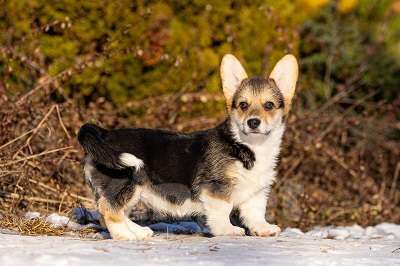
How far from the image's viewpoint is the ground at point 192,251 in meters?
4.93

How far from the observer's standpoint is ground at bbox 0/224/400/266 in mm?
4930

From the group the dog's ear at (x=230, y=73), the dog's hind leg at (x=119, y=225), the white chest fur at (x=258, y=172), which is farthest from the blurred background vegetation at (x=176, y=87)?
the white chest fur at (x=258, y=172)

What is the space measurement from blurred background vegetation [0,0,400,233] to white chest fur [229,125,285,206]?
263 cm

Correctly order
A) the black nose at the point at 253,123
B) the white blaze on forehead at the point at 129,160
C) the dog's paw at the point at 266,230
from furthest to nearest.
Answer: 1. the dog's paw at the point at 266,230
2. the black nose at the point at 253,123
3. the white blaze on forehead at the point at 129,160

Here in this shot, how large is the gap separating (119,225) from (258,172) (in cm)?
114

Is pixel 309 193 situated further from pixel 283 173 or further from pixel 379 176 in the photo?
pixel 379 176

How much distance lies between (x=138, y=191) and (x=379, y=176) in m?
5.47

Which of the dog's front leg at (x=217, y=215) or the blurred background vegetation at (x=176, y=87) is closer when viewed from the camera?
the dog's front leg at (x=217, y=215)

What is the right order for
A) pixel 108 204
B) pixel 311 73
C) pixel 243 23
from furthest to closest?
pixel 311 73, pixel 243 23, pixel 108 204

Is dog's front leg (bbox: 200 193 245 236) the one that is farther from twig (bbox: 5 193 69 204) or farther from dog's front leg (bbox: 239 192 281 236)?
twig (bbox: 5 193 69 204)

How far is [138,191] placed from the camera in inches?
246

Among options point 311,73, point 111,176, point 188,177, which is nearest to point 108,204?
point 111,176

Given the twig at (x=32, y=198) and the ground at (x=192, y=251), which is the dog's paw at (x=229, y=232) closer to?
the ground at (x=192, y=251)

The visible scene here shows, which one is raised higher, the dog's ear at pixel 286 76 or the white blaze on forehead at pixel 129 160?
the dog's ear at pixel 286 76
